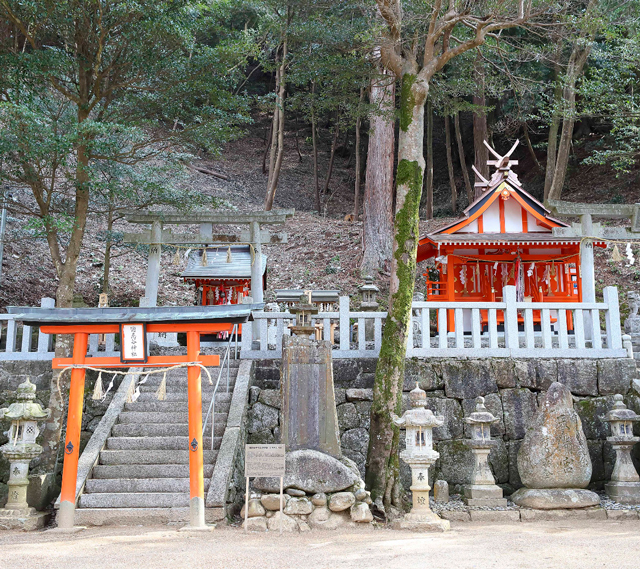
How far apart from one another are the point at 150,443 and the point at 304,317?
2.82m

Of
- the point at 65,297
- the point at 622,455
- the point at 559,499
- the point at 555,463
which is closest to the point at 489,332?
the point at 555,463

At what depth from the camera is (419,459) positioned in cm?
716

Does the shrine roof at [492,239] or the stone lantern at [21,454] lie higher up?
the shrine roof at [492,239]

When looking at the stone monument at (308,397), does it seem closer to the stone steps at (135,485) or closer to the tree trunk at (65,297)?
the stone steps at (135,485)

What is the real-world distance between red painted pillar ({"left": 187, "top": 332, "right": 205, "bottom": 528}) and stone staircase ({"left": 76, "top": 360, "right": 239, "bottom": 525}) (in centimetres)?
39

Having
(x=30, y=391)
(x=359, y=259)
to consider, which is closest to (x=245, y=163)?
(x=359, y=259)

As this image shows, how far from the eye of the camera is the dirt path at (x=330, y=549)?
Answer: 5387mm

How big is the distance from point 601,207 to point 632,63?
5.60 meters

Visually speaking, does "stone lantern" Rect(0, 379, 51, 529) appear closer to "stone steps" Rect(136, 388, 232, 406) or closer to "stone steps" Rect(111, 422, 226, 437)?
"stone steps" Rect(111, 422, 226, 437)

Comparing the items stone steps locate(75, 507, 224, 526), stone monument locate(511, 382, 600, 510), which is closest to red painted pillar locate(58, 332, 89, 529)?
stone steps locate(75, 507, 224, 526)

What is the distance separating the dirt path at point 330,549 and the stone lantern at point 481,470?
2.35 feet

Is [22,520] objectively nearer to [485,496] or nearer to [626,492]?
[485,496]

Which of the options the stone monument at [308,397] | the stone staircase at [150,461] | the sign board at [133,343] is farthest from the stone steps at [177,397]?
the sign board at [133,343]

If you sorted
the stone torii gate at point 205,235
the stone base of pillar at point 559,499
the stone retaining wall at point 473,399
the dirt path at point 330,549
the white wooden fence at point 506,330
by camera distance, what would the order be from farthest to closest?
the stone torii gate at point 205,235, the white wooden fence at point 506,330, the stone retaining wall at point 473,399, the stone base of pillar at point 559,499, the dirt path at point 330,549
